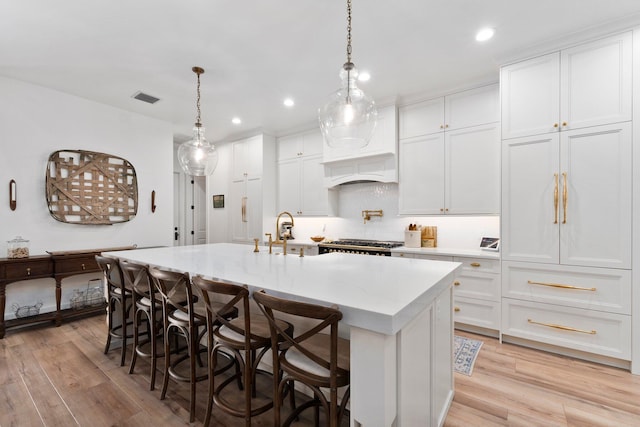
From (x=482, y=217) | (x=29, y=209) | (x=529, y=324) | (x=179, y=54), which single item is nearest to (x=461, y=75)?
(x=482, y=217)

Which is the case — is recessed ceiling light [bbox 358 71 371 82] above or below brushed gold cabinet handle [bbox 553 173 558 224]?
above

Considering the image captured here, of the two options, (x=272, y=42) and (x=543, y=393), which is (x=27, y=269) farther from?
(x=543, y=393)

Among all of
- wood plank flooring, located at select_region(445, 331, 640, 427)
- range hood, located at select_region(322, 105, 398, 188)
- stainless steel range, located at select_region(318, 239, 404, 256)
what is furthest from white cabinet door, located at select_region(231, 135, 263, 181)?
wood plank flooring, located at select_region(445, 331, 640, 427)

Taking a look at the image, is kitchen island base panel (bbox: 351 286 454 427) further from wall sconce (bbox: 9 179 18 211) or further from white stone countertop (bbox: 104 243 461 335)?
wall sconce (bbox: 9 179 18 211)

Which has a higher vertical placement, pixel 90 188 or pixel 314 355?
pixel 90 188

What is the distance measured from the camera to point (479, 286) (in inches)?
121

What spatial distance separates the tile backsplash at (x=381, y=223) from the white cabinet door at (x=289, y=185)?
1.30 ft

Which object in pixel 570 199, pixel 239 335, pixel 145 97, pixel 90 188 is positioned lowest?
pixel 239 335

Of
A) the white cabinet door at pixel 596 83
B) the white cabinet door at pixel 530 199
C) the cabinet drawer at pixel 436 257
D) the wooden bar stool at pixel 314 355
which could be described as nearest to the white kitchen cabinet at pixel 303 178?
the cabinet drawer at pixel 436 257

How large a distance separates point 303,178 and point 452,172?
2.38 meters

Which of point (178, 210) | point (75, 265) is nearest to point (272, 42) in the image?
point (75, 265)

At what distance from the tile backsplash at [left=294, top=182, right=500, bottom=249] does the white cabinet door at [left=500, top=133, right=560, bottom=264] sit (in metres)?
0.60

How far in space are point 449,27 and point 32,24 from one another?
346 centimetres

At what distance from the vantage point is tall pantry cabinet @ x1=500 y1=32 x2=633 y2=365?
2369 millimetres
